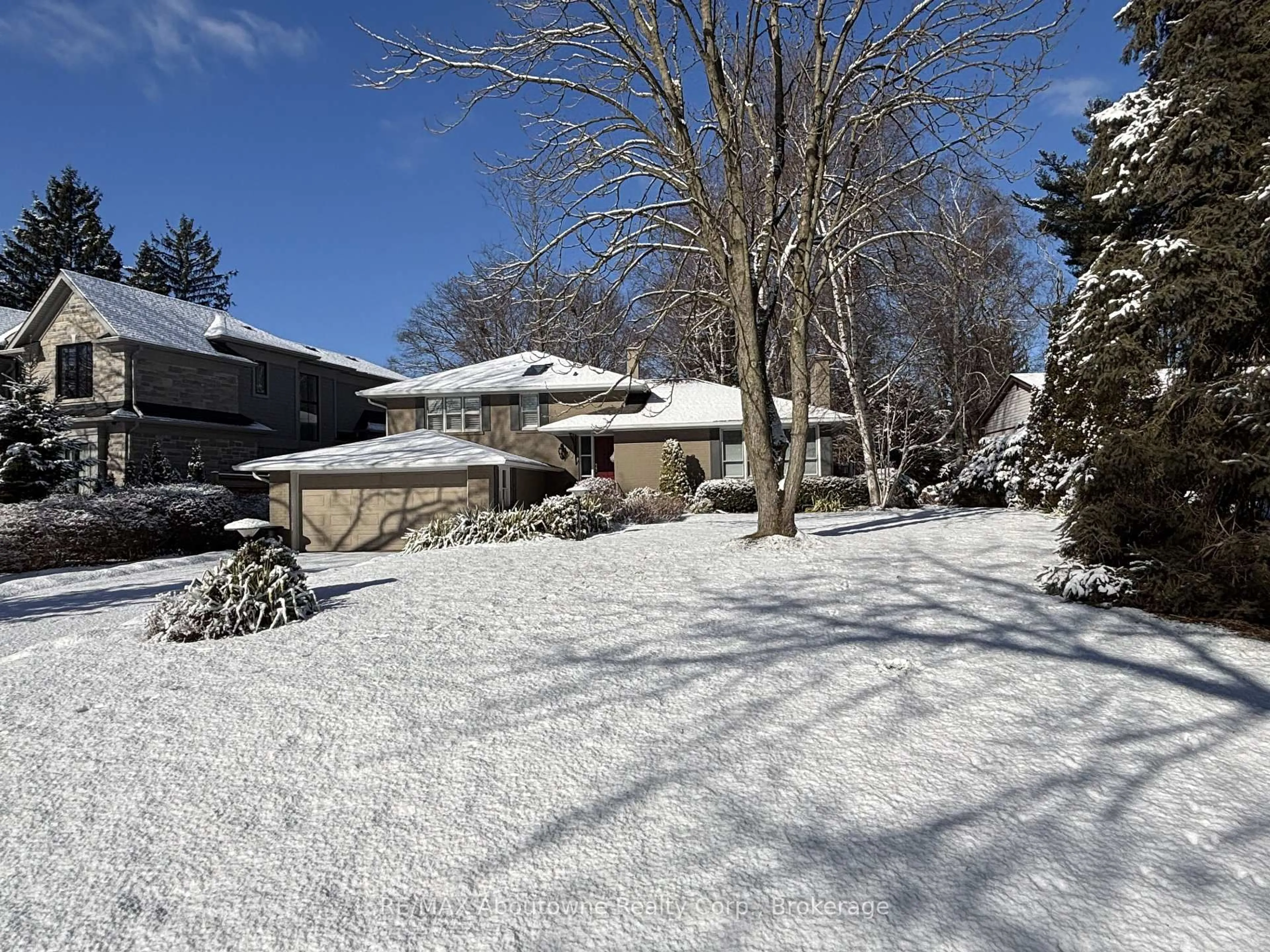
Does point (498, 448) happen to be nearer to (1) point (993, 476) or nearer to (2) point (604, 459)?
(2) point (604, 459)

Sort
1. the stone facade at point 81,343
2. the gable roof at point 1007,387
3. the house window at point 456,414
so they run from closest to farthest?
1. the stone facade at point 81,343
2. the gable roof at point 1007,387
3. the house window at point 456,414

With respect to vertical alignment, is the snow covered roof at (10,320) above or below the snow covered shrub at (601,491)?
above

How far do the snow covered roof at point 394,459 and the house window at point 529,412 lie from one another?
174 inches

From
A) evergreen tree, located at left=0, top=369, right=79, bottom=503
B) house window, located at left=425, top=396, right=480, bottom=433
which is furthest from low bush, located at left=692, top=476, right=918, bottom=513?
evergreen tree, located at left=0, top=369, right=79, bottom=503

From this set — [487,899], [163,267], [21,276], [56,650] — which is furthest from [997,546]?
[163,267]

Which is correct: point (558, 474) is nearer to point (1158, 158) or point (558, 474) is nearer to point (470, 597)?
point (470, 597)

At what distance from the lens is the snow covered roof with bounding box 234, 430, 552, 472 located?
15633 mm

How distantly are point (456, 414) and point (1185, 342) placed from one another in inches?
734

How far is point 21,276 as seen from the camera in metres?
36.2

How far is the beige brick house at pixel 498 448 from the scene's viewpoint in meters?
16.0

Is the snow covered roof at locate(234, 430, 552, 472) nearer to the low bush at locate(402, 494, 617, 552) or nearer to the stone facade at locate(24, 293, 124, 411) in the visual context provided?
the low bush at locate(402, 494, 617, 552)

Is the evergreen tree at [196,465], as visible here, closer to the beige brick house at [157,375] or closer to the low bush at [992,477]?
the beige brick house at [157,375]

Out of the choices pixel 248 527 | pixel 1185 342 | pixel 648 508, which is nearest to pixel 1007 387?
pixel 648 508

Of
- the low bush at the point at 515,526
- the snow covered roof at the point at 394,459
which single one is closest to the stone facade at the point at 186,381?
the snow covered roof at the point at 394,459
